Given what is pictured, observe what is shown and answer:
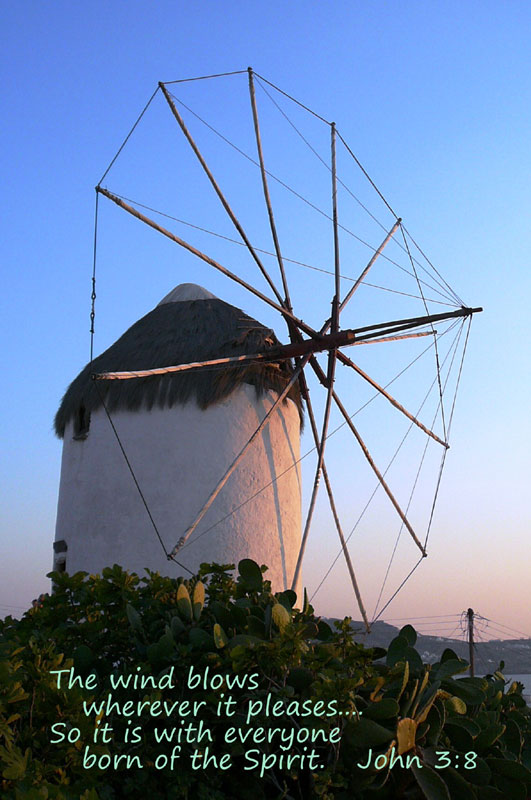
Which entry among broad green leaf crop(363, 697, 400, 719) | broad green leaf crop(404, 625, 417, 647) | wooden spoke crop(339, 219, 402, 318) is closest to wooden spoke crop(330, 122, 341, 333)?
wooden spoke crop(339, 219, 402, 318)

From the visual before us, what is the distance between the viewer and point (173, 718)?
10.7ft

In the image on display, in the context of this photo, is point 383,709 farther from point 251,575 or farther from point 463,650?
point 463,650

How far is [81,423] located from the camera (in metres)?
9.66

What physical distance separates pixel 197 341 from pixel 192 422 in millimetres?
1105

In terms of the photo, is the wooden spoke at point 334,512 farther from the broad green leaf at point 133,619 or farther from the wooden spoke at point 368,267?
the broad green leaf at point 133,619

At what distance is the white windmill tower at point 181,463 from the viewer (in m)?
8.62

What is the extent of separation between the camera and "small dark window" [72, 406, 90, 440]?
31.0 feet

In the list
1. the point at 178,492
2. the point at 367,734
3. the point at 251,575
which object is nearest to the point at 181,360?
the point at 178,492

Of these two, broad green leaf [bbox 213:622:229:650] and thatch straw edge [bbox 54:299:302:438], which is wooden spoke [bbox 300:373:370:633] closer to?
thatch straw edge [bbox 54:299:302:438]

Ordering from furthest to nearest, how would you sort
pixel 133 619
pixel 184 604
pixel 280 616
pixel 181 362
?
pixel 181 362
pixel 184 604
pixel 133 619
pixel 280 616

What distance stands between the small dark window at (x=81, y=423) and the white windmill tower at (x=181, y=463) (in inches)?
0.5

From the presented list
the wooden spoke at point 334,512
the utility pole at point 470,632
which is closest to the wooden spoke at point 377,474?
the wooden spoke at point 334,512

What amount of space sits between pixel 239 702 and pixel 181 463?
213 inches

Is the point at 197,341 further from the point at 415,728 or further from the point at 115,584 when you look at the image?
the point at 415,728
